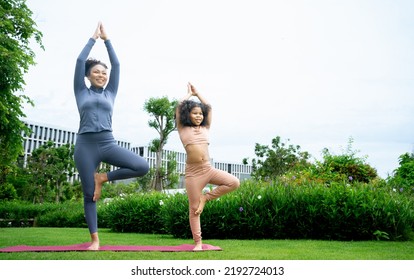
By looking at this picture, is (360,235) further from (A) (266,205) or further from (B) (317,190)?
(A) (266,205)

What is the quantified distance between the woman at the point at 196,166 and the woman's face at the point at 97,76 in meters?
1.06

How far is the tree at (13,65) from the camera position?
42.7 ft

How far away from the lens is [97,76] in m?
5.58

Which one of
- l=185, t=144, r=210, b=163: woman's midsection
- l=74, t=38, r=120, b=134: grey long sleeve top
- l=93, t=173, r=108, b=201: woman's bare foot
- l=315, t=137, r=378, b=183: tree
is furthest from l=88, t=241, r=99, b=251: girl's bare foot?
l=315, t=137, r=378, b=183: tree

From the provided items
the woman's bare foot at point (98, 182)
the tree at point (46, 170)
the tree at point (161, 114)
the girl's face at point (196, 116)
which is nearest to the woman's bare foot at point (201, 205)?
the girl's face at point (196, 116)

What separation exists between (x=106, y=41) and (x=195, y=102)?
1.44 meters

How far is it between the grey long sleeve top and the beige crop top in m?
0.91

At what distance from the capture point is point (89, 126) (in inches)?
208

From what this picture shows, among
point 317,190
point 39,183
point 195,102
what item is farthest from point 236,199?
point 39,183

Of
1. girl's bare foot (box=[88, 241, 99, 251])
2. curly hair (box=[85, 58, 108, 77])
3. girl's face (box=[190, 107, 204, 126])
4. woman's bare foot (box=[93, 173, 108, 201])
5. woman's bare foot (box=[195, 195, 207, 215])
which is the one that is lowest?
girl's bare foot (box=[88, 241, 99, 251])

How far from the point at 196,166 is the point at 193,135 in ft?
1.25

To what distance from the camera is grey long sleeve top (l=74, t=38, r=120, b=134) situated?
17.4ft

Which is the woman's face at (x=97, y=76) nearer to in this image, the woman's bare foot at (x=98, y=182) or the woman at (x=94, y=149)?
the woman at (x=94, y=149)

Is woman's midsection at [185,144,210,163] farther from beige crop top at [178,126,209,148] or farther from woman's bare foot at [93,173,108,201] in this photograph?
woman's bare foot at [93,173,108,201]
